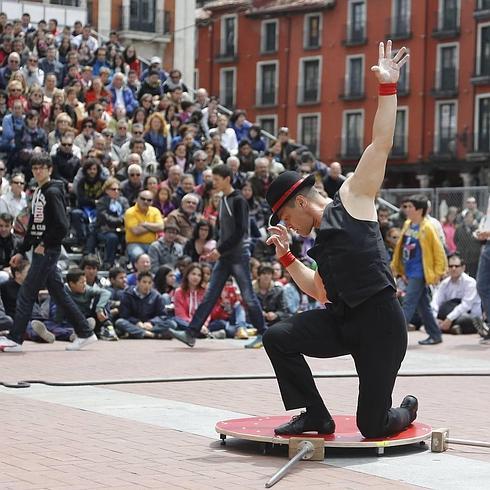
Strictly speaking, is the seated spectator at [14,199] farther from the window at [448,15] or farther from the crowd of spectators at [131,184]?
the window at [448,15]

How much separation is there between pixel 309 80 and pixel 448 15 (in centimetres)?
886

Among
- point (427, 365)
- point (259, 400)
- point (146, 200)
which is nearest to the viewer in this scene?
point (259, 400)

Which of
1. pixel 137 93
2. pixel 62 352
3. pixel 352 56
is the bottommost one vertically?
pixel 62 352

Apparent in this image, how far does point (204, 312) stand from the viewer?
574 inches

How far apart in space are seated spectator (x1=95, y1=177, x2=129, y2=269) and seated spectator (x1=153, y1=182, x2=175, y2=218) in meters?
0.97

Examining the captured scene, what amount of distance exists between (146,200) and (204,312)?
3.65 metres

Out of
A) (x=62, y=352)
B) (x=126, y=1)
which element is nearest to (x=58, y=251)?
(x=62, y=352)

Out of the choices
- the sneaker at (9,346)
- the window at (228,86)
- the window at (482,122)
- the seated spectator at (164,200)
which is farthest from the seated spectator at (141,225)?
the window at (228,86)

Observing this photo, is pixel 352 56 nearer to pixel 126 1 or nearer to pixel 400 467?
pixel 126 1

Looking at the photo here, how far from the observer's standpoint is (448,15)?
61125 mm

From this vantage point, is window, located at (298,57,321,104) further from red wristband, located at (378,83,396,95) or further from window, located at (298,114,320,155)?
red wristband, located at (378,83,396,95)

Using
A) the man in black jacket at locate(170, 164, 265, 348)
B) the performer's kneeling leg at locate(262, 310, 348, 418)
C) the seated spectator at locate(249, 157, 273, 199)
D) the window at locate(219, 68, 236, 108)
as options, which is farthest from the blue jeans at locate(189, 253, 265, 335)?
the window at locate(219, 68, 236, 108)

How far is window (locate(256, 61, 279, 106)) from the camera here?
68438 mm

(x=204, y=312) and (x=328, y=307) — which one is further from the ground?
(x=328, y=307)
